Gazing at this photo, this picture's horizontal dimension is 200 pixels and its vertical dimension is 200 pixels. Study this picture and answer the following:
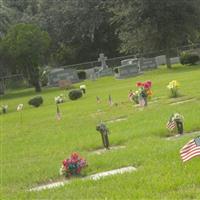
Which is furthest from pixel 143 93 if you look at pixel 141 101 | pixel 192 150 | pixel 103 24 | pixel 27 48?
pixel 103 24

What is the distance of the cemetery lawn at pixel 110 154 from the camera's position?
7070 mm

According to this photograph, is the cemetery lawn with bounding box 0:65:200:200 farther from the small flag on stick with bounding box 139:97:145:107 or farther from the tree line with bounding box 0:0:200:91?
the tree line with bounding box 0:0:200:91

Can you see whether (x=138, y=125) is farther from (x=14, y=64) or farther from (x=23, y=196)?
(x=14, y=64)

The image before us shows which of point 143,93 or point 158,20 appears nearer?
point 143,93

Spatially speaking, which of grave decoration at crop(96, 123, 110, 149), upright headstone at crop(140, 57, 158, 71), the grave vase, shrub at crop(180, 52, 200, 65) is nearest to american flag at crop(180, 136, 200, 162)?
grave decoration at crop(96, 123, 110, 149)

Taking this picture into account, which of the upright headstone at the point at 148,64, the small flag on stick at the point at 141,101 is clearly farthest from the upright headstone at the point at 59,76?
the small flag on stick at the point at 141,101

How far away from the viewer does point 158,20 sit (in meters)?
45.8

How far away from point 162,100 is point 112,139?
7879mm

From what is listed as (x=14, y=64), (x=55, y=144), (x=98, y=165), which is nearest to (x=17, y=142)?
(x=55, y=144)

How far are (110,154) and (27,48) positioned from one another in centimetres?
3249

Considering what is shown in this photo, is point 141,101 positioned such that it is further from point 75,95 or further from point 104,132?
point 75,95

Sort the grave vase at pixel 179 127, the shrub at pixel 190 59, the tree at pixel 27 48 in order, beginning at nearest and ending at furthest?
the grave vase at pixel 179 127 → the tree at pixel 27 48 → the shrub at pixel 190 59

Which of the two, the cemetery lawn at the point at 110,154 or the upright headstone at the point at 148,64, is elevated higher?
the cemetery lawn at the point at 110,154

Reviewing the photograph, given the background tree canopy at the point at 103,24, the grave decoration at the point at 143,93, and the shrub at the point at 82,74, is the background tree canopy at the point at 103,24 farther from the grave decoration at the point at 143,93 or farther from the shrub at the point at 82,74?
the grave decoration at the point at 143,93
